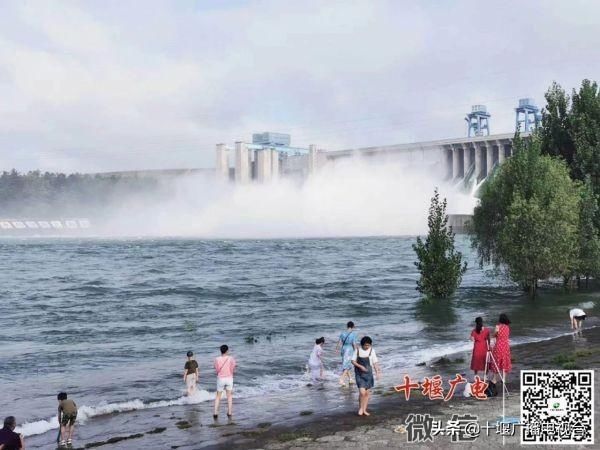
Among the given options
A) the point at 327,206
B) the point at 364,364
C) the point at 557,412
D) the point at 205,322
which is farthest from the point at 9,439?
the point at 327,206

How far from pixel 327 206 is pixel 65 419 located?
150 meters

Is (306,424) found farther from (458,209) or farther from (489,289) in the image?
(458,209)

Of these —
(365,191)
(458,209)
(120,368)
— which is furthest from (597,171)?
(365,191)

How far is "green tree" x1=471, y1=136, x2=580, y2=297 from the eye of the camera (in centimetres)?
3934

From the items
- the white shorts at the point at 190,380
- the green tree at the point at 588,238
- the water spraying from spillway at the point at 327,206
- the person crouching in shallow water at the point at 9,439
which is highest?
the water spraying from spillway at the point at 327,206

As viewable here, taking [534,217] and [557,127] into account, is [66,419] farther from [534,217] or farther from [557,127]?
[557,127]

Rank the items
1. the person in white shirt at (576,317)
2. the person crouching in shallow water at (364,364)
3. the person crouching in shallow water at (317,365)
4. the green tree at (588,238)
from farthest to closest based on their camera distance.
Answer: the green tree at (588,238) → the person in white shirt at (576,317) → the person crouching in shallow water at (317,365) → the person crouching in shallow water at (364,364)

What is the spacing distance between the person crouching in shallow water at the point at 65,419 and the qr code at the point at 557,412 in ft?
33.2

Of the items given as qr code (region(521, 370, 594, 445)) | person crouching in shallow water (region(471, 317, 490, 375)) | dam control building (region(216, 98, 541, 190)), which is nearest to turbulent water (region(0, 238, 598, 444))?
person crouching in shallow water (region(471, 317, 490, 375))

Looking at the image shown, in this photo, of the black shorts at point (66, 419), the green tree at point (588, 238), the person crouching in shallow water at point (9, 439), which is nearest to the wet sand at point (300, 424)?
the black shorts at point (66, 419)

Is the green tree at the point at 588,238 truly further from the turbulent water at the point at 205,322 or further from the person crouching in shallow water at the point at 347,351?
the person crouching in shallow water at the point at 347,351

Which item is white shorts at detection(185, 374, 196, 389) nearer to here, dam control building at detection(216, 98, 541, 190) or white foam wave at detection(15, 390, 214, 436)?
white foam wave at detection(15, 390, 214, 436)

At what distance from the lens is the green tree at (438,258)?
40.3m

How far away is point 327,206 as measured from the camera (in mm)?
164875
